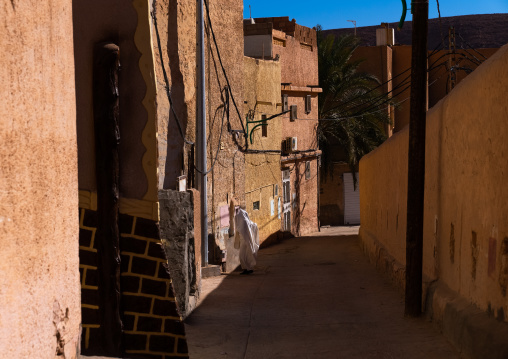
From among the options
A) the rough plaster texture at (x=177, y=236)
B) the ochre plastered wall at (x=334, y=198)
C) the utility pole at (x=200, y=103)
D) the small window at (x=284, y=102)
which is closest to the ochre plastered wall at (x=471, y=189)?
the rough plaster texture at (x=177, y=236)

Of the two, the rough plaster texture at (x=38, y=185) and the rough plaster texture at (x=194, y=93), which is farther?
the rough plaster texture at (x=194, y=93)

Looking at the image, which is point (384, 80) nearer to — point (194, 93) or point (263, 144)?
point (263, 144)

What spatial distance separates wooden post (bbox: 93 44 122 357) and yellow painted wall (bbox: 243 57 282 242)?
16.9m

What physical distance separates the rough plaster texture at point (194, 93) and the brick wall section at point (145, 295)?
21.2ft

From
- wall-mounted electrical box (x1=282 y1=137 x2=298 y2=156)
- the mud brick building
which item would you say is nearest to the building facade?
the mud brick building

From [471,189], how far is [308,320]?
3.41 metres

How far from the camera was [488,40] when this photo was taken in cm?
7219

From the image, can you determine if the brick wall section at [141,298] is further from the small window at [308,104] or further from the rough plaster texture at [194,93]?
the small window at [308,104]

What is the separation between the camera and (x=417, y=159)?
31.0ft

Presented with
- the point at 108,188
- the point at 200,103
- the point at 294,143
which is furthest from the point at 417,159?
the point at 294,143

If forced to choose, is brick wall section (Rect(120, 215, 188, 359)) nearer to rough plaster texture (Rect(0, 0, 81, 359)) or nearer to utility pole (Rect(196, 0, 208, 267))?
rough plaster texture (Rect(0, 0, 81, 359))

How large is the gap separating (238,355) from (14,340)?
494 cm

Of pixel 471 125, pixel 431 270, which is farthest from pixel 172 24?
pixel 471 125

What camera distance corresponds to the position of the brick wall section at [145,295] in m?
4.88
